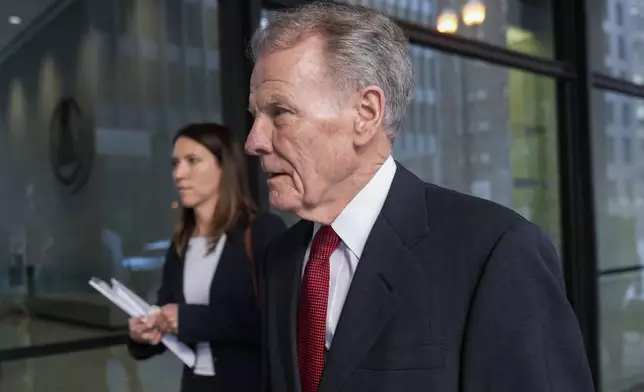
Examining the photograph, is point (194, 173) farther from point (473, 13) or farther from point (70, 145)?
point (473, 13)

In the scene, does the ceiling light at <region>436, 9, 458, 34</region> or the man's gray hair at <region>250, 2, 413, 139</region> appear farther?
the ceiling light at <region>436, 9, 458, 34</region>

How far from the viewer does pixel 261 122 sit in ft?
3.55

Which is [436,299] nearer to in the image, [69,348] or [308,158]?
[308,158]

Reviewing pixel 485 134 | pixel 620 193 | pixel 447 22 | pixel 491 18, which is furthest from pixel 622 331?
pixel 447 22

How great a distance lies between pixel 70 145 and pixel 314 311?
3067mm

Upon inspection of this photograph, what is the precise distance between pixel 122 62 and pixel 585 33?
11.2 feet

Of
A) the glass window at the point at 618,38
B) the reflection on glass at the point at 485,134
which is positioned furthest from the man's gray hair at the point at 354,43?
the glass window at the point at 618,38

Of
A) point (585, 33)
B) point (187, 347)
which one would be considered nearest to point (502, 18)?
point (585, 33)

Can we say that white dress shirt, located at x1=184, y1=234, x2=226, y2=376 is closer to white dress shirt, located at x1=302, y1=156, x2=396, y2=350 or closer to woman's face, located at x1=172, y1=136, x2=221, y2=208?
woman's face, located at x1=172, y1=136, x2=221, y2=208

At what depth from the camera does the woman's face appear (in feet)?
7.29

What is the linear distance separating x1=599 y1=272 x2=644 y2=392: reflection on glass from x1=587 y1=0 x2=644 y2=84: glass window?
73.9 inches

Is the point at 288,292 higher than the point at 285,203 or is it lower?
lower

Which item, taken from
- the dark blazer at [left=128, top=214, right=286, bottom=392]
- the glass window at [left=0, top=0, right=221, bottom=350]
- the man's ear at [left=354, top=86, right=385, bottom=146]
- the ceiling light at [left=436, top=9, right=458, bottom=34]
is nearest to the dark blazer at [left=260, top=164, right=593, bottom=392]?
the man's ear at [left=354, top=86, right=385, bottom=146]

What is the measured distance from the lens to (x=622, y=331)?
19.4 ft
